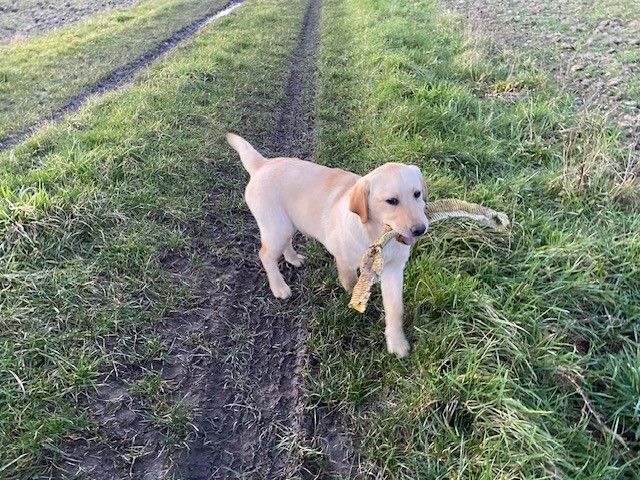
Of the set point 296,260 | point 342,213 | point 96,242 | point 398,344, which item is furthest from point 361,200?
point 96,242

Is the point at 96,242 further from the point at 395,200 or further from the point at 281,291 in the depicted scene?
the point at 395,200

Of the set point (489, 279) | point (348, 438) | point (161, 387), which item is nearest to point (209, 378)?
point (161, 387)

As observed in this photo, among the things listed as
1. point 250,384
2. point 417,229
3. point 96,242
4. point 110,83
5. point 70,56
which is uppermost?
point 417,229

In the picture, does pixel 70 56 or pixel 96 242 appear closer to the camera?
pixel 96 242

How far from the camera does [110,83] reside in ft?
31.4

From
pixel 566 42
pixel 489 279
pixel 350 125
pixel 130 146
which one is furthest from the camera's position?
pixel 566 42

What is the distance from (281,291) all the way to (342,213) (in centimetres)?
96

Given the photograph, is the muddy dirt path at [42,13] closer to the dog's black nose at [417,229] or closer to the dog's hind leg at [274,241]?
the dog's hind leg at [274,241]

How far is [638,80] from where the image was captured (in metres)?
7.85

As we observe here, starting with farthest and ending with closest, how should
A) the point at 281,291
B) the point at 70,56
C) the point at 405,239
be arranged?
the point at 70,56
the point at 281,291
the point at 405,239

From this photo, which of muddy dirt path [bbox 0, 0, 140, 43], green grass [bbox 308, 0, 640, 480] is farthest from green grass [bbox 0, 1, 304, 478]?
muddy dirt path [bbox 0, 0, 140, 43]

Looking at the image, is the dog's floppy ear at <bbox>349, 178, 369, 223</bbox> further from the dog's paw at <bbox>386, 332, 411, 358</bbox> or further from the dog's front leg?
the dog's paw at <bbox>386, 332, 411, 358</bbox>

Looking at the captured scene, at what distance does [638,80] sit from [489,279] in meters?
6.07

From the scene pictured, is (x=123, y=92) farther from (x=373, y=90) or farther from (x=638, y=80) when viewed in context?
(x=638, y=80)
